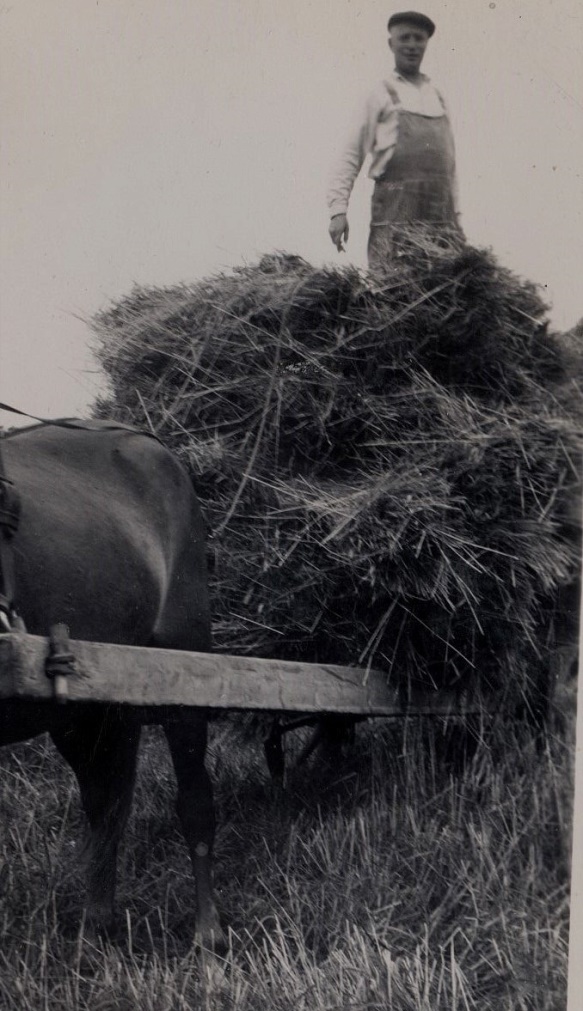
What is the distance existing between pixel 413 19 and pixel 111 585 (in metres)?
1.77

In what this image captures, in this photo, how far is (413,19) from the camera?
9.89 feet

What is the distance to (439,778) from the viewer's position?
326 centimetres

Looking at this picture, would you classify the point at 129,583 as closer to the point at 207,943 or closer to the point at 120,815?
the point at 120,815

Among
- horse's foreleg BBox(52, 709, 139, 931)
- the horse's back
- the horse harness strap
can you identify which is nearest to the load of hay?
the horse's back

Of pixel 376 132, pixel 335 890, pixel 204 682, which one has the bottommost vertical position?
pixel 335 890

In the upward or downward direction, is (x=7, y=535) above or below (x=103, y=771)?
above

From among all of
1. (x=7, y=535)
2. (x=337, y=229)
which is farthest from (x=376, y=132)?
(x=7, y=535)

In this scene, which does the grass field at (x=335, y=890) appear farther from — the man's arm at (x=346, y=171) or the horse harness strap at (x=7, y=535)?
the man's arm at (x=346, y=171)

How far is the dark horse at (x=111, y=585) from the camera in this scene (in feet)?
8.97

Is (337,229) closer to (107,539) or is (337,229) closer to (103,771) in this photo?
(107,539)

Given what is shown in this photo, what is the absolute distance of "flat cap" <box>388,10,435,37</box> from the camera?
9.74 feet

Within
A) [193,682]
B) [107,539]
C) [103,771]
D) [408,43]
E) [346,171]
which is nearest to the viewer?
[193,682]

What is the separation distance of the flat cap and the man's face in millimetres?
12

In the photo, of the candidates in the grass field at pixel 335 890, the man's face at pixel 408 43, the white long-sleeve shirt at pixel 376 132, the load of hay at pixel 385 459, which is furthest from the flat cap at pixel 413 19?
the grass field at pixel 335 890
